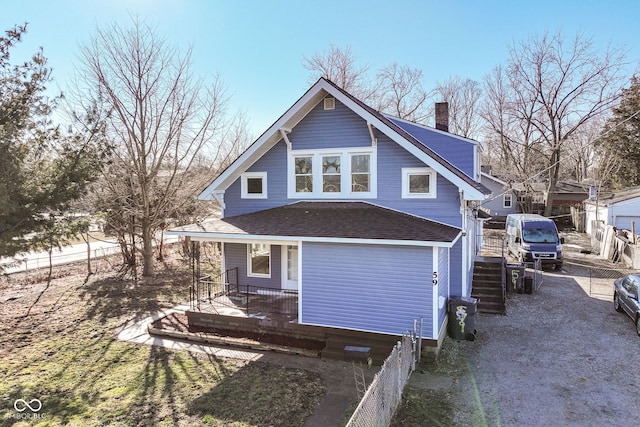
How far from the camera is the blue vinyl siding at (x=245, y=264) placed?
1402 cm

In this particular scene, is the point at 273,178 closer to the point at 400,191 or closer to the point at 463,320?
the point at 400,191

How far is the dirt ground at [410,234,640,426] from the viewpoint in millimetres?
7547

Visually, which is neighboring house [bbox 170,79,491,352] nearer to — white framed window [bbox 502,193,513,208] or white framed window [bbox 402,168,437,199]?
white framed window [bbox 402,168,437,199]

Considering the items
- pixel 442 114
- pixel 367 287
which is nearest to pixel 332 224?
pixel 367 287

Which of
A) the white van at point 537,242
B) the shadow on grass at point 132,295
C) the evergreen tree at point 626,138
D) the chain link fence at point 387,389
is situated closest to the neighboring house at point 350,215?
the chain link fence at point 387,389

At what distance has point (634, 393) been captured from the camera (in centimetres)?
825

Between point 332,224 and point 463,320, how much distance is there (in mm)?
4781

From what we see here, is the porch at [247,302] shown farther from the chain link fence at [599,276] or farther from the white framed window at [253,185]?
the chain link fence at [599,276]

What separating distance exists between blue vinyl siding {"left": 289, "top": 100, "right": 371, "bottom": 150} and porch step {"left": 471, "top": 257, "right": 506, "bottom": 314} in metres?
7.45

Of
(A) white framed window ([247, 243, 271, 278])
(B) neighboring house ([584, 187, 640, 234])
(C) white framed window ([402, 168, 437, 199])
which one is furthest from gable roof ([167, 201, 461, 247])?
(B) neighboring house ([584, 187, 640, 234])

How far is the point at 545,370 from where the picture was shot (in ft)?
31.0

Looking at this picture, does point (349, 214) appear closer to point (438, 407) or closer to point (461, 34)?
point (438, 407)

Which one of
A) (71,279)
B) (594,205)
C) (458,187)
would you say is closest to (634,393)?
(458,187)

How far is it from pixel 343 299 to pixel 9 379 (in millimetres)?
8128
